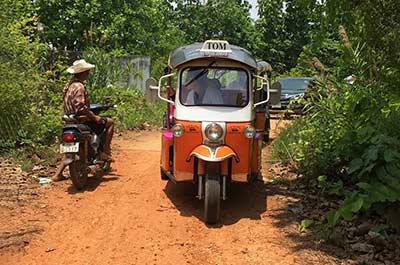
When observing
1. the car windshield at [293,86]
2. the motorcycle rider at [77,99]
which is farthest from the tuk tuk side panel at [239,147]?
the car windshield at [293,86]

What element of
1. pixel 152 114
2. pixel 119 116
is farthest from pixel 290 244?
pixel 152 114

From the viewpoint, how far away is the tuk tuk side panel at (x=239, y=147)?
6355mm

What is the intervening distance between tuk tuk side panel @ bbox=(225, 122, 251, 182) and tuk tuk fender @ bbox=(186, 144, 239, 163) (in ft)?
0.24

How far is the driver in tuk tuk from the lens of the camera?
6.67 m

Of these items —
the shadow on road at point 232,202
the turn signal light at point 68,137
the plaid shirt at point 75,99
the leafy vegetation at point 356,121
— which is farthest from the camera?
the plaid shirt at point 75,99

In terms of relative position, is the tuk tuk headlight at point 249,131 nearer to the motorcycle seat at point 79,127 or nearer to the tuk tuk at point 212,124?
the tuk tuk at point 212,124

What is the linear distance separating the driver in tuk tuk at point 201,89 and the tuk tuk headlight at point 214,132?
0.44m

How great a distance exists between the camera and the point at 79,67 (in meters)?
7.58

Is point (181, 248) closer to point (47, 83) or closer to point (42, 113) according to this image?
point (42, 113)

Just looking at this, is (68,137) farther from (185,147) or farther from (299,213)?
(299,213)

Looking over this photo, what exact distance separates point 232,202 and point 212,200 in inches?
44.7

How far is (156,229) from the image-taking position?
5.88 meters

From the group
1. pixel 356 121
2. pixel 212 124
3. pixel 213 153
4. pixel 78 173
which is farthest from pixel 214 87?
pixel 78 173

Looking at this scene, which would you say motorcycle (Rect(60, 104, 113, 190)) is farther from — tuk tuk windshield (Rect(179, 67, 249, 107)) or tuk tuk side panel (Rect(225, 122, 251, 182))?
tuk tuk side panel (Rect(225, 122, 251, 182))
